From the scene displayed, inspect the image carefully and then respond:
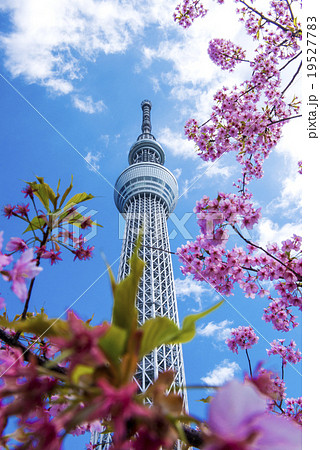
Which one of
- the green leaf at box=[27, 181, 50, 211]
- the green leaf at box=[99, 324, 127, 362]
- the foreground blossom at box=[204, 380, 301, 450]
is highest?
the green leaf at box=[27, 181, 50, 211]

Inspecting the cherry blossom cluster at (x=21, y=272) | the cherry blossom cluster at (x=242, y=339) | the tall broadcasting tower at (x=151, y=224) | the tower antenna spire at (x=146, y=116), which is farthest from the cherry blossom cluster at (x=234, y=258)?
the tower antenna spire at (x=146, y=116)

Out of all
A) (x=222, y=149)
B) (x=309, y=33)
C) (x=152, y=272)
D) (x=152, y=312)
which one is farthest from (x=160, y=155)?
(x=309, y=33)

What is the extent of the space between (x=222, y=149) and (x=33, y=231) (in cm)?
343

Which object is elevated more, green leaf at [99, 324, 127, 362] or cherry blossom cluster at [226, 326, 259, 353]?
cherry blossom cluster at [226, 326, 259, 353]

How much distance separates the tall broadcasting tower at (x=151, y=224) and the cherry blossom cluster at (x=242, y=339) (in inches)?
600

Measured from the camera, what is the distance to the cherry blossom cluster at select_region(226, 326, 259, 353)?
12.5ft

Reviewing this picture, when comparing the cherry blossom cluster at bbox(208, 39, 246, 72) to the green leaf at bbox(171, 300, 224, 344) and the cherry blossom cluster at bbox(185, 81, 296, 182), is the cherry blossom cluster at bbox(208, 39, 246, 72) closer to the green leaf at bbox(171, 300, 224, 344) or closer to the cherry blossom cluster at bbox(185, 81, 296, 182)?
the cherry blossom cluster at bbox(185, 81, 296, 182)

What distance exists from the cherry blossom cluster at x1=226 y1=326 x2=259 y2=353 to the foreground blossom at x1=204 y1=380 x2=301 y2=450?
3.94 meters

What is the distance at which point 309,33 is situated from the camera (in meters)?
1.25

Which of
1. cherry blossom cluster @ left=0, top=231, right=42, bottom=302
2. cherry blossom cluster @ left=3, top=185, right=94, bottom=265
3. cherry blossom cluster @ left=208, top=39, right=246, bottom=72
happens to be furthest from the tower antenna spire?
cherry blossom cluster @ left=0, top=231, right=42, bottom=302

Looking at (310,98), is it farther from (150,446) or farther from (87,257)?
(150,446)

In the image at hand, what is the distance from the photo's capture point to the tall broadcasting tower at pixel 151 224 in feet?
66.0

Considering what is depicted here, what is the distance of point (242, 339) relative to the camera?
12.5 feet

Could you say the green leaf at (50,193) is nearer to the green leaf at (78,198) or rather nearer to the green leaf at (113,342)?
the green leaf at (78,198)
